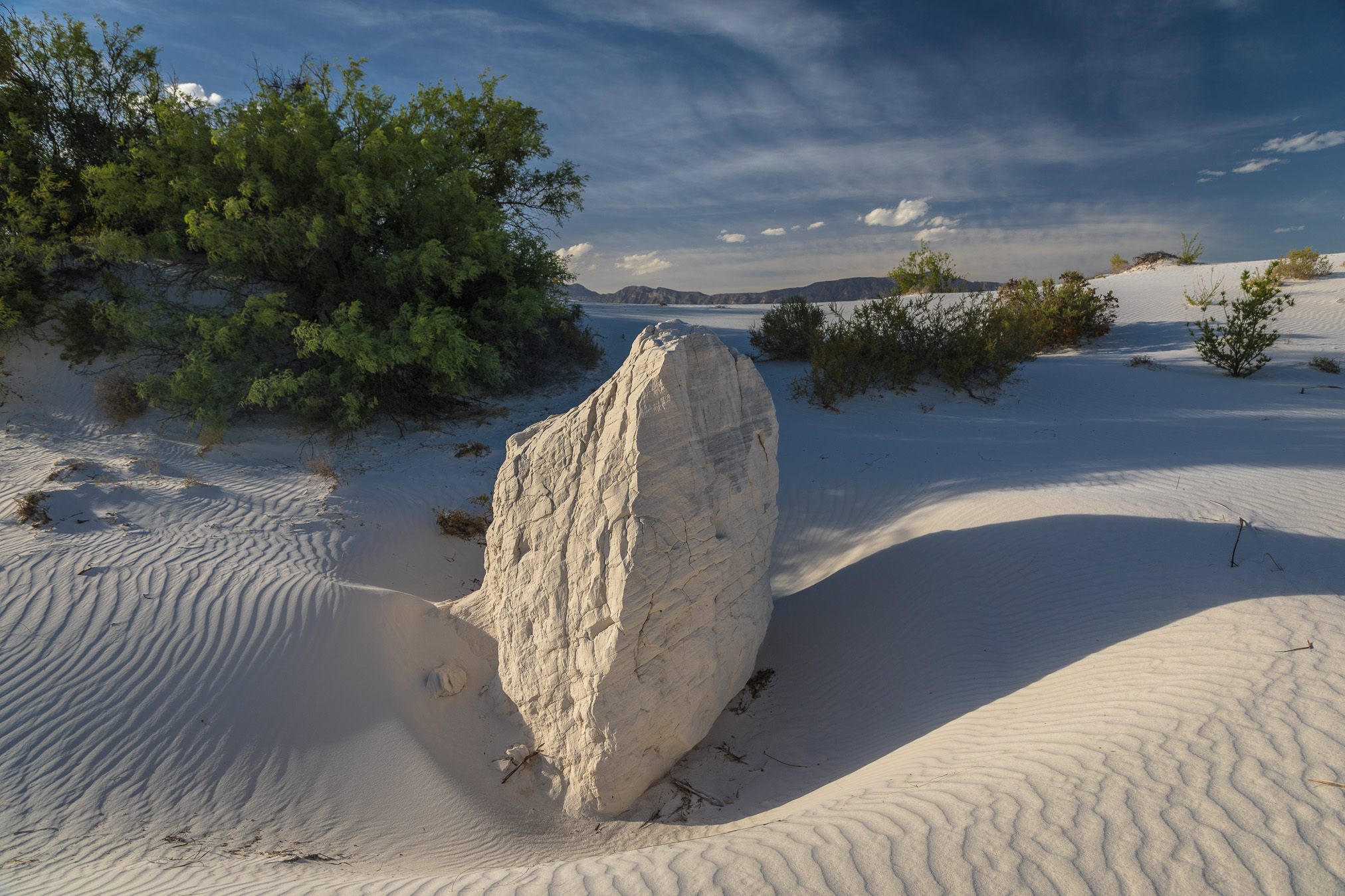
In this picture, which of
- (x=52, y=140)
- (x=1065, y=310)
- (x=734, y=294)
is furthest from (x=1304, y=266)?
(x=734, y=294)

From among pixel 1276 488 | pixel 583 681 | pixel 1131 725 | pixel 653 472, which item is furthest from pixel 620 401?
pixel 1276 488

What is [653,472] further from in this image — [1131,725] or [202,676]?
[202,676]

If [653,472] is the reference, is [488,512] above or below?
below

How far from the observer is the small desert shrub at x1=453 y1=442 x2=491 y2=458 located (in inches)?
372

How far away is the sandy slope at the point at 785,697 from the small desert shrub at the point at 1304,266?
2152cm

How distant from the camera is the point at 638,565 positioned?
12.6 ft

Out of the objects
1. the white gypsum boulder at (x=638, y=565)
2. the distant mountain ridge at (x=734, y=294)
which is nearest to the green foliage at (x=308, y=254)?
the white gypsum boulder at (x=638, y=565)

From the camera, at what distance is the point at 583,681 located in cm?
407

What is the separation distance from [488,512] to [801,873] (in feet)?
20.9

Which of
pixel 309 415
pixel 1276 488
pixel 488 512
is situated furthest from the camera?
pixel 309 415

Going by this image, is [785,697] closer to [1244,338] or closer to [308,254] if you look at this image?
[308,254]

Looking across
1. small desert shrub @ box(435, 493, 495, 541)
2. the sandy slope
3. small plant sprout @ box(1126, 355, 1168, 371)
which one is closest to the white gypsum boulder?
the sandy slope

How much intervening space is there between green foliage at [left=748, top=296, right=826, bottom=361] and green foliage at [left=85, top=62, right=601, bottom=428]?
277 inches

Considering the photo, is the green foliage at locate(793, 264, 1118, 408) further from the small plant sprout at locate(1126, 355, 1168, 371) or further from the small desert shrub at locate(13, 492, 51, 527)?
the small desert shrub at locate(13, 492, 51, 527)
